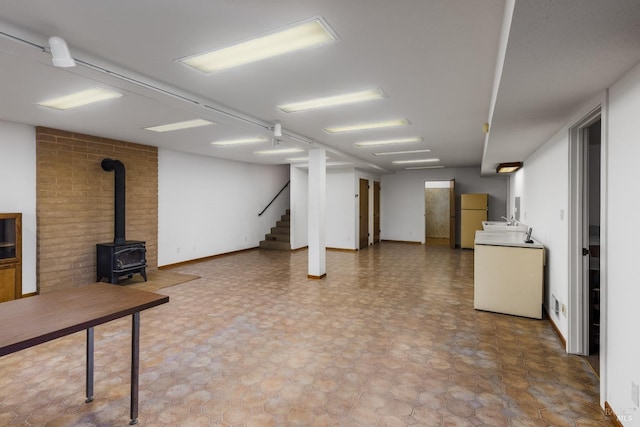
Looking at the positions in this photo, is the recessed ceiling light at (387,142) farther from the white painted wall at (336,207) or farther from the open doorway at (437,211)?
the open doorway at (437,211)

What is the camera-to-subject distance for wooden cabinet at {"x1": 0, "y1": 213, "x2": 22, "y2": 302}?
440 cm

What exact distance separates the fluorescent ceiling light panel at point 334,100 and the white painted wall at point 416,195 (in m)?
8.13

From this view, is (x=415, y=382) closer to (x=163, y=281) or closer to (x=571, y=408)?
(x=571, y=408)

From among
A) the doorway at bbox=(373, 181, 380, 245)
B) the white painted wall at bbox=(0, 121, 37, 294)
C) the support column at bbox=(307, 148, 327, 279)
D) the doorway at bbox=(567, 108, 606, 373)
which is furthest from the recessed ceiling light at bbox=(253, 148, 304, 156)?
the doorway at bbox=(567, 108, 606, 373)

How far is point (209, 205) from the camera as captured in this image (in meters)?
8.16

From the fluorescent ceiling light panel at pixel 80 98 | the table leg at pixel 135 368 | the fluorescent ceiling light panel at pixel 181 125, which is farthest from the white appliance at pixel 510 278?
the fluorescent ceiling light panel at pixel 80 98

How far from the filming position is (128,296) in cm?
221

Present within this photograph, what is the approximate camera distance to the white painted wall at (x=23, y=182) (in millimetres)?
4672

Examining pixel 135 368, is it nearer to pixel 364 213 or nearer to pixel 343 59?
pixel 343 59

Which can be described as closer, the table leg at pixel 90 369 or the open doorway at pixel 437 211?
the table leg at pixel 90 369

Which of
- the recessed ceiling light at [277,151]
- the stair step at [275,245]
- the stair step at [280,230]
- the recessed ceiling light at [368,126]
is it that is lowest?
the stair step at [275,245]

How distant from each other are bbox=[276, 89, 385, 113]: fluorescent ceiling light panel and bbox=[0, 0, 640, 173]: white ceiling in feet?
0.54

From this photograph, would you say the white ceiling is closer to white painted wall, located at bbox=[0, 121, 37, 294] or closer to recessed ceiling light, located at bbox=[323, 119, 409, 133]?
recessed ceiling light, located at bbox=[323, 119, 409, 133]

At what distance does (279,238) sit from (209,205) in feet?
8.38
